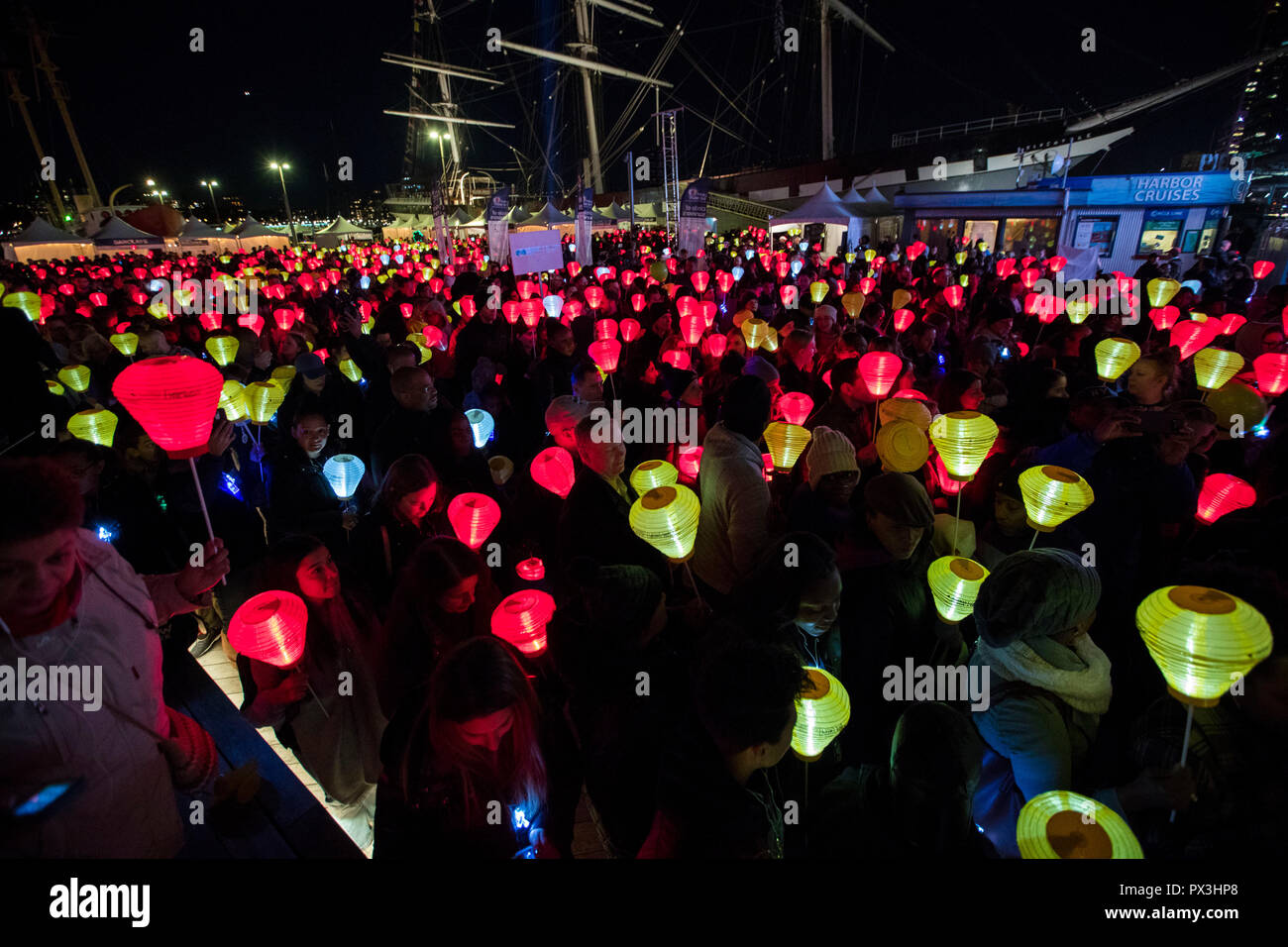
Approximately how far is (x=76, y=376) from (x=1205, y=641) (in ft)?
29.7

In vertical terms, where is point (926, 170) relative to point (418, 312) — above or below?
above

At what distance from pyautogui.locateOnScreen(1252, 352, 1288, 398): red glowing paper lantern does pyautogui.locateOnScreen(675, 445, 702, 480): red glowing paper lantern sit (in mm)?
4903

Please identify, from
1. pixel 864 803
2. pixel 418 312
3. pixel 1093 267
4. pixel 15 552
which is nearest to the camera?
pixel 15 552

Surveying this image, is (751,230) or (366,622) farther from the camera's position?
(751,230)

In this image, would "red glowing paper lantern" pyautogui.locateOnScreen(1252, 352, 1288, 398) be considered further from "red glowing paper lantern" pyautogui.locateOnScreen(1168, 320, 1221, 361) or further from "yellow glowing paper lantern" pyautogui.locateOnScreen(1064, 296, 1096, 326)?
"yellow glowing paper lantern" pyautogui.locateOnScreen(1064, 296, 1096, 326)

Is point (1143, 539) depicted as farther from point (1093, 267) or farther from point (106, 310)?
point (106, 310)

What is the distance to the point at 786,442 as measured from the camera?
13.5 ft

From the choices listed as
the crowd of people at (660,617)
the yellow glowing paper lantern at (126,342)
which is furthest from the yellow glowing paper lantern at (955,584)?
the yellow glowing paper lantern at (126,342)

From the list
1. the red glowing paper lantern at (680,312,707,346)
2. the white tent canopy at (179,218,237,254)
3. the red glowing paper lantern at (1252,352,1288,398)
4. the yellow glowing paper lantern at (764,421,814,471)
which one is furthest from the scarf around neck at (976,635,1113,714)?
the white tent canopy at (179,218,237,254)

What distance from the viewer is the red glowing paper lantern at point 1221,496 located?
337cm

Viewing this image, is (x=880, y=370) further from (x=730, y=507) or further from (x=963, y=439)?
(x=730, y=507)

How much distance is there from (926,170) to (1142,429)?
33.0 m

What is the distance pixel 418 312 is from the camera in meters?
8.35

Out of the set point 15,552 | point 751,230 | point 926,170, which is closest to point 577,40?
point 751,230
